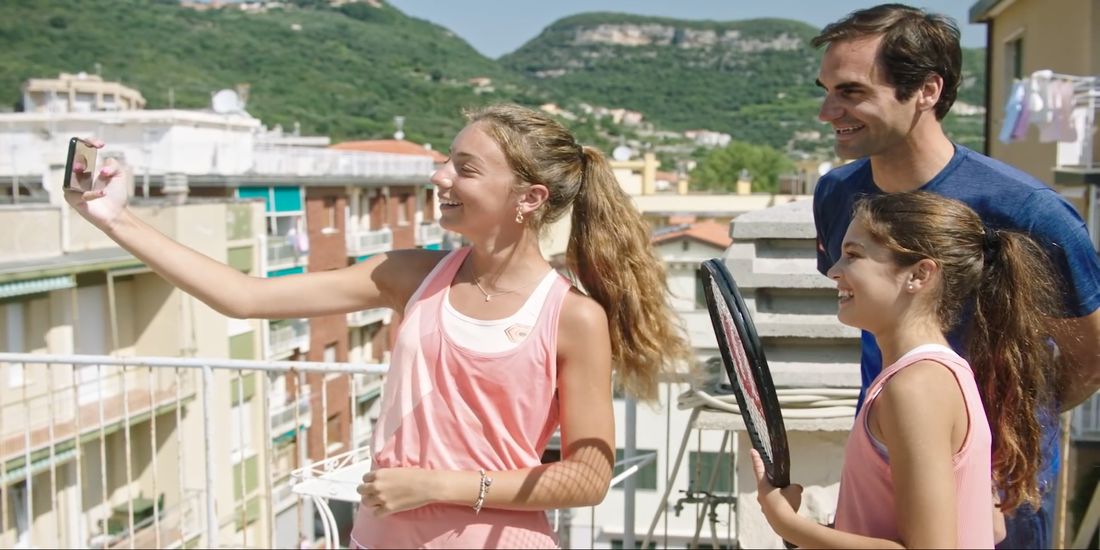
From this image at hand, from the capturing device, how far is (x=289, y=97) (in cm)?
7094

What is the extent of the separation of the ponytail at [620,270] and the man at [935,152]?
16.5 inches

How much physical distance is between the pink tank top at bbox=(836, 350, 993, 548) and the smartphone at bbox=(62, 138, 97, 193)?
151 centimetres

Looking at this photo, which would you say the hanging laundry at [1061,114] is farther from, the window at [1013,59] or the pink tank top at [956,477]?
the pink tank top at [956,477]

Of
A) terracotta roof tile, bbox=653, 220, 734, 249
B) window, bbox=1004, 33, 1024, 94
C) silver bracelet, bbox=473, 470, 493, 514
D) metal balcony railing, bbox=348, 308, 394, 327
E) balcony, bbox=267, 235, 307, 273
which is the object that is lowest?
metal balcony railing, bbox=348, 308, 394, 327

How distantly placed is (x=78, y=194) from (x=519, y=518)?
107cm

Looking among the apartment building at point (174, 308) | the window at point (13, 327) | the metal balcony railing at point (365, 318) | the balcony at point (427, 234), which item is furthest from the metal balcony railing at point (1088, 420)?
the balcony at point (427, 234)

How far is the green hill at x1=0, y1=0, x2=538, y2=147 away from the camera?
2402 inches

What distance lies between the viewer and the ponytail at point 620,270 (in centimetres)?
207

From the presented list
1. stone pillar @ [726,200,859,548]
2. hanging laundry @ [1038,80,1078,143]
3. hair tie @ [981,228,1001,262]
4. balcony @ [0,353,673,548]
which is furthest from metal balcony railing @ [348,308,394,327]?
hair tie @ [981,228,1001,262]

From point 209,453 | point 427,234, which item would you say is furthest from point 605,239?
point 427,234

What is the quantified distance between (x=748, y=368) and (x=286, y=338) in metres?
27.1

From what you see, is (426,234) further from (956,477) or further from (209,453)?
(956,477)

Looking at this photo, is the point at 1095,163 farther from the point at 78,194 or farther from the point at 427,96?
the point at 427,96

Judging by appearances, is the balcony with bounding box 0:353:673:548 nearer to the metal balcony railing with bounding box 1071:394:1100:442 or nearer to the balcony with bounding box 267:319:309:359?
the balcony with bounding box 267:319:309:359
